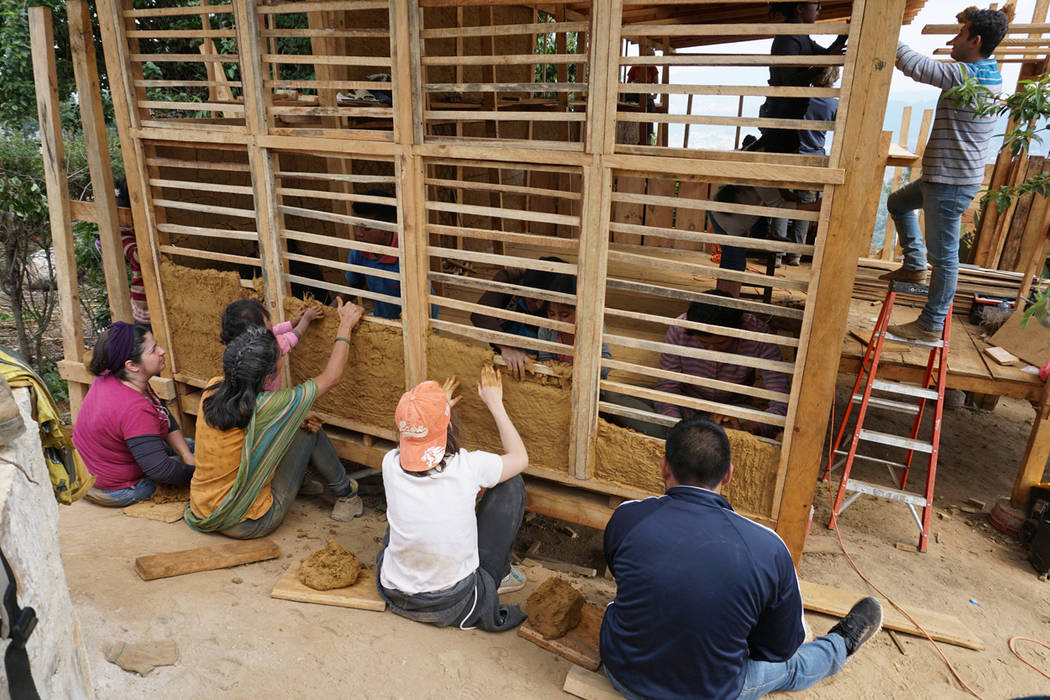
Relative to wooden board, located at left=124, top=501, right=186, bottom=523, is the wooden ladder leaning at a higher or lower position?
higher

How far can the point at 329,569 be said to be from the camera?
13.1ft

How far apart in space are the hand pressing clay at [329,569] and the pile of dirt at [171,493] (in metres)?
1.41

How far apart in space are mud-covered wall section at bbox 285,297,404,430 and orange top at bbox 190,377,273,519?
74cm

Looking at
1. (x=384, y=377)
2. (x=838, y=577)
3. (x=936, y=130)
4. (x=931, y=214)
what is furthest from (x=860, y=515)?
(x=384, y=377)

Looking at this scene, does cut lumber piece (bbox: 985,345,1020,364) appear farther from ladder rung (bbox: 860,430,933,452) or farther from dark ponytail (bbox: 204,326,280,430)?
dark ponytail (bbox: 204,326,280,430)

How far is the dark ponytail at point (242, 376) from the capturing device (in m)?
3.99

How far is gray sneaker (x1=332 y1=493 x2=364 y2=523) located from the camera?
16.1ft

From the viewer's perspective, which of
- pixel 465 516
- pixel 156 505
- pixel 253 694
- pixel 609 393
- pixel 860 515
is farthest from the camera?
pixel 860 515

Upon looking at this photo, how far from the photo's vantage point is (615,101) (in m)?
3.38

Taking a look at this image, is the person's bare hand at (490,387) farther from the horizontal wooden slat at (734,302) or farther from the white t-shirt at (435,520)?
the horizontal wooden slat at (734,302)

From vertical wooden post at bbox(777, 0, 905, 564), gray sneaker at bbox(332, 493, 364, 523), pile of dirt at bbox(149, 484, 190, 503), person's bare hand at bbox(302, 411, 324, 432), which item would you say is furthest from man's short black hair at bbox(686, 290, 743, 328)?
pile of dirt at bbox(149, 484, 190, 503)

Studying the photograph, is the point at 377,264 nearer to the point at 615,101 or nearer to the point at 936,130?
the point at 615,101

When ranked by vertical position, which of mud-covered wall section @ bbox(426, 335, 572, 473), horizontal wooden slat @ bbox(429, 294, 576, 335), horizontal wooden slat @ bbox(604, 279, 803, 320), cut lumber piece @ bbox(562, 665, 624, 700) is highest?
horizontal wooden slat @ bbox(604, 279, 803, 320)

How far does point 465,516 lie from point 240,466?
1.59 meters
